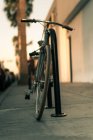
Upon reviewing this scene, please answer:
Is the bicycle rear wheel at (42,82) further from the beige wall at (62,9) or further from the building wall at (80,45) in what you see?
the beige wall at (62,9)

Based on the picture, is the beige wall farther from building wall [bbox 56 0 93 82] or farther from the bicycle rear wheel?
the bicycle rear wheel

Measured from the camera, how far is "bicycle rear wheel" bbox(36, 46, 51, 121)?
24.4ft

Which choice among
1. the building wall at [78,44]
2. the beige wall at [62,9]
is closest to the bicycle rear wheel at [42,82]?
the building wall at [78,44]

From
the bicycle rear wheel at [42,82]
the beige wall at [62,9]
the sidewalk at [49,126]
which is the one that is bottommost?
the sidewalk at [49,126]

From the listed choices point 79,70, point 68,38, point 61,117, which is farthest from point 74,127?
point 68,38

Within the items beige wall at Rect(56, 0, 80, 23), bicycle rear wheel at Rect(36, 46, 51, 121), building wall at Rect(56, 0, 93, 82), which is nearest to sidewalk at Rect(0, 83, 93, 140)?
bicycle rear wheel at Rect(36, 46, 51, 121)

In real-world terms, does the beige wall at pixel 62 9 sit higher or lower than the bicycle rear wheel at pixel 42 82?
higher

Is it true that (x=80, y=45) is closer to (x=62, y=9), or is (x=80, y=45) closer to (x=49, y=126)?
(x=62, y=9)

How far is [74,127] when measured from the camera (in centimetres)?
694

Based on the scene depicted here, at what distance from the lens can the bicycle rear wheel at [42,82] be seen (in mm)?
7430

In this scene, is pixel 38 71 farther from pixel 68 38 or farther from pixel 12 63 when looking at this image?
pixel 12 63

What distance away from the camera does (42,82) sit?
7727 millimetres

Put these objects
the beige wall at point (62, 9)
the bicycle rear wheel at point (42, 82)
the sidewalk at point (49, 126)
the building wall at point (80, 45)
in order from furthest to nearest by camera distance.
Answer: the beige wall at point (62, 9), the building wall at point (80, 45), the bicycle rear wheel at point (42, 82), the sidewalk at point (49, 126)

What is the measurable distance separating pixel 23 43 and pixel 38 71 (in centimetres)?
2459
